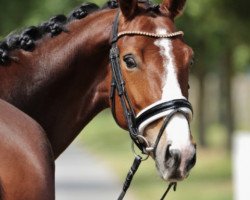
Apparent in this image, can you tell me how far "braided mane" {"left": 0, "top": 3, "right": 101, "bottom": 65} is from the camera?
18.5ft

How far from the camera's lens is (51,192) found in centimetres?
462

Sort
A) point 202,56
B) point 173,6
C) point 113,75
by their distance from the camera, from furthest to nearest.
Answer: point 202,56, point 173,6, point 113,75

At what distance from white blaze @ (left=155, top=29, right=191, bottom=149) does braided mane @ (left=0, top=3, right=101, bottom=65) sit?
2.32 ft

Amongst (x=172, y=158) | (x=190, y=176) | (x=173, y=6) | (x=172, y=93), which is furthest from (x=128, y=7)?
(x=190, y=176)

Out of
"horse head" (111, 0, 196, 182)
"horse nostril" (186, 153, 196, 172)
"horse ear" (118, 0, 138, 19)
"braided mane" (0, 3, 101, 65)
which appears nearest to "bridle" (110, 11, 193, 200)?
"horse head" (111, 0, 196, 182)

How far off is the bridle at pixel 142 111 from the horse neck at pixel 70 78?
0.57 ft

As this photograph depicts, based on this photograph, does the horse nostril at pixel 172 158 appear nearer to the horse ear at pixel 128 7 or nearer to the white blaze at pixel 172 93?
the white blaze at pixel 172 93

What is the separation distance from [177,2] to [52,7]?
19.1 meters

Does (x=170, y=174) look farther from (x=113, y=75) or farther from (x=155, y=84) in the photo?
(x=113, y=75)

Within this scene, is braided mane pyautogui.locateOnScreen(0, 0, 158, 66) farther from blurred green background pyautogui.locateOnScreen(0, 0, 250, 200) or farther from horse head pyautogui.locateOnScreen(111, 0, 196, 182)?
blurred green background pyautogui.locateOnScreen(0, 0, 250, 200)

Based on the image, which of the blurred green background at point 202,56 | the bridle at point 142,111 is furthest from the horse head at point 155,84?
the blurred green background at point 202,56

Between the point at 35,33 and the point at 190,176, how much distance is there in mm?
16759

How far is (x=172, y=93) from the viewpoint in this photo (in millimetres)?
5172

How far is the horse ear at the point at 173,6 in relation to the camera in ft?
18.9
